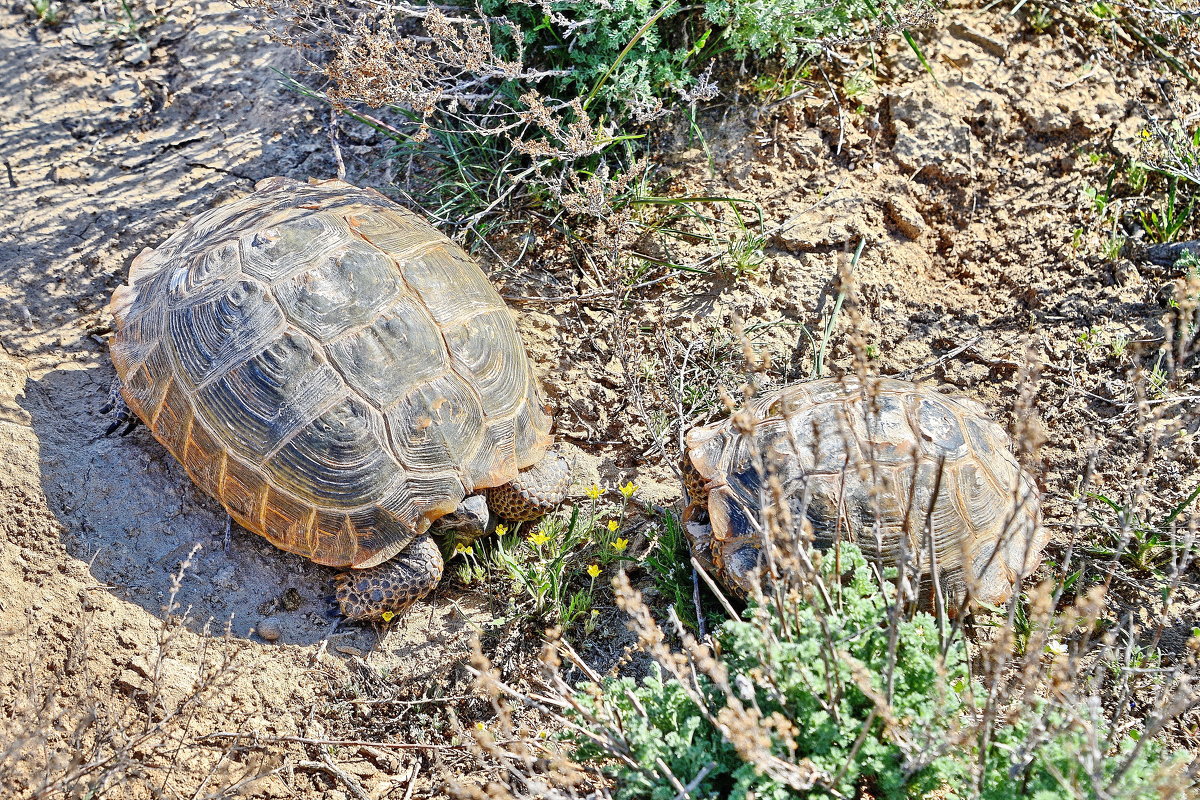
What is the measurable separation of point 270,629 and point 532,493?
118 centimetres

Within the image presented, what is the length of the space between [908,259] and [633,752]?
293 cm

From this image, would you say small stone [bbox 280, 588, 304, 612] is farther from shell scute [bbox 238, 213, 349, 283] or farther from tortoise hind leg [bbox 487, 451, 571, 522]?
shell scute [bbox 238, 213, 349, 283]

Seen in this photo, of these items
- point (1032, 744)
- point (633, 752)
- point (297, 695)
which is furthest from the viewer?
point (297, 695)

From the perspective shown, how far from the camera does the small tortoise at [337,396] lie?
3369mm

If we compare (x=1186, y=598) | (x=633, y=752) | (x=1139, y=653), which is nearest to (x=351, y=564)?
(x=633, y=752)

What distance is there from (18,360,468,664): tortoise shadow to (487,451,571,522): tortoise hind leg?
455 mm

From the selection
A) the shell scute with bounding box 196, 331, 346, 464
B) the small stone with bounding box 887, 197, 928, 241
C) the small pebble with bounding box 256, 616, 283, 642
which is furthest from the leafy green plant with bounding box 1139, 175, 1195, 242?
the small pebble with bounding box 256, 616, 283, 642

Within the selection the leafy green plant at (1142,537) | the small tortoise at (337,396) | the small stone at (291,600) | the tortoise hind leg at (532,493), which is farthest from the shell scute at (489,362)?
the leafy green plant at (1142,537)

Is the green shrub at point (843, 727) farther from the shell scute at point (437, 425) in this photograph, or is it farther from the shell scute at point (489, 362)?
the shell scute at point (489, 362)

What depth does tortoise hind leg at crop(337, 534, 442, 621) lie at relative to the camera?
342 centimetres

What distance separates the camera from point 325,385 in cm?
337

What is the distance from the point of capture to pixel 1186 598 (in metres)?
3.51

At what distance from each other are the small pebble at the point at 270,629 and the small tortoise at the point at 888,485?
1703 mm

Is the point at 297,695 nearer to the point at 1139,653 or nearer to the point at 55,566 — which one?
the point at 55,566
